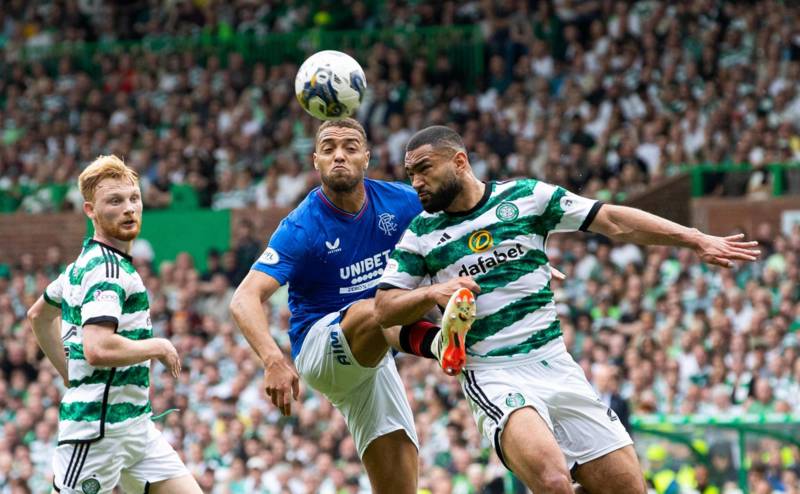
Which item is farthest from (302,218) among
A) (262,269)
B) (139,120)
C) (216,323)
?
(139,120)

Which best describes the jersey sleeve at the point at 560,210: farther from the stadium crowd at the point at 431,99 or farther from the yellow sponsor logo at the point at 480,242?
the stadium crowd at the point at 431,99

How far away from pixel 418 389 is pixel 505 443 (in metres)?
7.20

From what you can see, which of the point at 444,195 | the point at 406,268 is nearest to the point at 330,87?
the point at 444,195

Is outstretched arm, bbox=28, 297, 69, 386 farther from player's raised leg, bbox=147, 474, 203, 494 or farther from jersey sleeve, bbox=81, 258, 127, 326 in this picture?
player's raised leg, bbox=147, 474, 203, 494

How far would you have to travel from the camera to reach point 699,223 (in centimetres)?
1611

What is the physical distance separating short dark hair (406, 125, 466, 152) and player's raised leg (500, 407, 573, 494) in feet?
4.28

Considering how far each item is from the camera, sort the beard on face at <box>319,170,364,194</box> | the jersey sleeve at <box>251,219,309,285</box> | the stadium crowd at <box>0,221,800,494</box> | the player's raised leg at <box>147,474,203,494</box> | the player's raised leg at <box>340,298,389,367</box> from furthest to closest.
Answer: the stadium crowd at <box>0,221,800,494</box> → the beard on face at <box>319,170,364,194</box> → the jersey sleeve at <box>251,219,309,285</box> → the player's raised leg at <box>340,298,389,367</box> → the player's raised leg at <box>147,474,203,494</box>

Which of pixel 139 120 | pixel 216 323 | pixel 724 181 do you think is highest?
pixel 139 120

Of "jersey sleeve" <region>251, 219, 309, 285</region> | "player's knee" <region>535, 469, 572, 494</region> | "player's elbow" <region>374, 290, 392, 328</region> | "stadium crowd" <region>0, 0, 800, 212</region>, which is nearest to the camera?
"player's knee" <region>535, 469, 572, 494</region>

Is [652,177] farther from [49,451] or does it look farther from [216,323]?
[49,451]

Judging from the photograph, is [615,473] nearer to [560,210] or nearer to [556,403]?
Answer: [556,403]

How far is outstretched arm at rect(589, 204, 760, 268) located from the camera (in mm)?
6309

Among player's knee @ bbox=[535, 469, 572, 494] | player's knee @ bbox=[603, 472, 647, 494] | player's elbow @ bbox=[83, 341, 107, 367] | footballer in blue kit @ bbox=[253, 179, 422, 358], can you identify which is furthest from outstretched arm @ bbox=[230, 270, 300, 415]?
player's knee @ bbox=[603, 472, 647, 494]

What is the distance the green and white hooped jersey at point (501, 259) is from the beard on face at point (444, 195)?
9 centimetres
